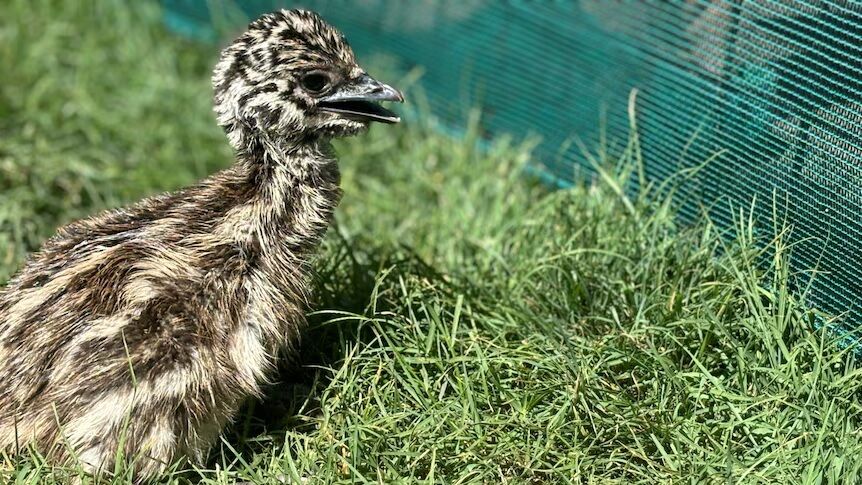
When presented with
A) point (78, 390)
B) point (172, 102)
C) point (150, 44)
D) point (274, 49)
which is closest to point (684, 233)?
point (274, 49)

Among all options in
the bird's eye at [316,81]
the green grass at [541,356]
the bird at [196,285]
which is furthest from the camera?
the bird's eye at [316,81]

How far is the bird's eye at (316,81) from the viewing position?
434cm

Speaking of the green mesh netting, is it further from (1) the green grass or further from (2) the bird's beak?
(2) the bird's beak

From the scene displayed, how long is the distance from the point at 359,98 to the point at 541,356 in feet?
4.06

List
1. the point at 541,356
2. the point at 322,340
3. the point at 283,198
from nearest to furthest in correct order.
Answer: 1. the point at 283,198
2. the point at 541,356
3. the point at 322,340

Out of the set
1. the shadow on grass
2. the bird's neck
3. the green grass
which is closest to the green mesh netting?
the green grass

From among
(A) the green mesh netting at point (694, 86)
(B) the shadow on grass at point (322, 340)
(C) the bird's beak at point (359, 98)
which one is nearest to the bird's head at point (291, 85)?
(C) the bird's beak at point (359, 98)

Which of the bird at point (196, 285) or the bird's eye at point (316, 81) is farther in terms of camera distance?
the bird's eye at point (316, 81)

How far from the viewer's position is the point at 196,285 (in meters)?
4.04

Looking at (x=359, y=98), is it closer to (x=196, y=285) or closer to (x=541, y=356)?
(x=196, y=285)

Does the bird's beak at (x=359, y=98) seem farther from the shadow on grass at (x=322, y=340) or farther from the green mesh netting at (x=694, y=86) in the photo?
the green mesh netting at (x=694, y=86)

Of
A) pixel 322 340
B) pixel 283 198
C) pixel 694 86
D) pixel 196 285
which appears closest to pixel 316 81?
pixel 283 198

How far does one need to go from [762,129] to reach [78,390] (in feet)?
9.66

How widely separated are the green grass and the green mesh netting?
0.22 meters
